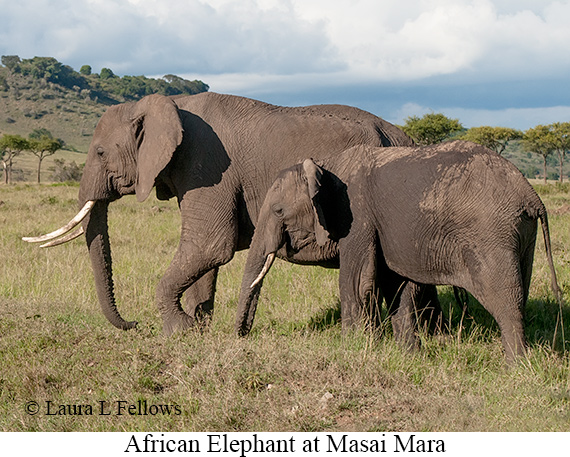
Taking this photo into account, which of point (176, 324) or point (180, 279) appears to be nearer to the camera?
point (180, 279)

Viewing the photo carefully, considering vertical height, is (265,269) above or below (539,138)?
below

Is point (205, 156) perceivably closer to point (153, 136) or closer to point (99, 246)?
point (153, 136)

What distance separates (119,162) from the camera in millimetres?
6863

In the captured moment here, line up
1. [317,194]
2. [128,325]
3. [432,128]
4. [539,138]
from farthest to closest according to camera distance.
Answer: [539,138], [432,128], [128,325], [317,194]

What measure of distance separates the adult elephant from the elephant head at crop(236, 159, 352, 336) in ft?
1.39

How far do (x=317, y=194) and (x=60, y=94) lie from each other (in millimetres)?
120261

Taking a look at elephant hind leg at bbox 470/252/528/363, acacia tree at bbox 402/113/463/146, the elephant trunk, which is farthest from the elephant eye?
acacia tree at bbox 402/113/463/146

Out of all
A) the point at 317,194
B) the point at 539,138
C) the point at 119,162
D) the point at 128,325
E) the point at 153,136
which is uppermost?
the point at 539,138

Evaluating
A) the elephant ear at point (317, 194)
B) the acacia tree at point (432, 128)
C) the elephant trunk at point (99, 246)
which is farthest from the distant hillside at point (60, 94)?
the elephant ear at point (317, 194)

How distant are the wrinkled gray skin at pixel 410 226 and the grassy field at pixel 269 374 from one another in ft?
1.39

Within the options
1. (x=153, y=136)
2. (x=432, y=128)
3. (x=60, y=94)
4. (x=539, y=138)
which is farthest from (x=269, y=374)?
(x=60, y=94)

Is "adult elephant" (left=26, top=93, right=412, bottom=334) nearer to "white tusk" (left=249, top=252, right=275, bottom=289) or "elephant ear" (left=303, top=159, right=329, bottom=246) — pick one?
"white tusk" (left=249, top=252, right=275, bottom=289)

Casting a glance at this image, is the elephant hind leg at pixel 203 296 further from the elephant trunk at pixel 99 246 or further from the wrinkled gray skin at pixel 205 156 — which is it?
the elephant trunk at pixel 99 246
